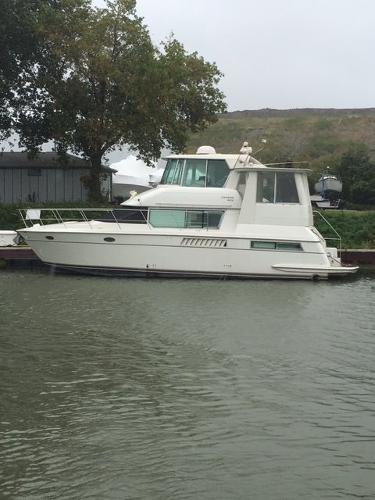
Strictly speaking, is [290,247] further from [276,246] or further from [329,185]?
[329,185]

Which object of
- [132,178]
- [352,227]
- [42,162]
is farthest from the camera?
[132,178]

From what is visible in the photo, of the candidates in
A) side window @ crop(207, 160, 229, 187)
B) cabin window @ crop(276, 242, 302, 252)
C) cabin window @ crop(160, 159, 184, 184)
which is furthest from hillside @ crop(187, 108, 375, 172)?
cabin window @ crop(276, 242, 302, 252)

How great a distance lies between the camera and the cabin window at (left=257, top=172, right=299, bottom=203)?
20812 millimetres

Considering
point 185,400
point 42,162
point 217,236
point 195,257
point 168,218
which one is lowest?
point 185,400

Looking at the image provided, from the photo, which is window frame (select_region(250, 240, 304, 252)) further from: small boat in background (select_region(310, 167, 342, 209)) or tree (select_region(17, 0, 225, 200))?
small boat in background (select_region(310, 167, 342, 209))

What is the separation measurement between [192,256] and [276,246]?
91.8 inches

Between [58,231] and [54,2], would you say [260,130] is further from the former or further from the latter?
[58,231]

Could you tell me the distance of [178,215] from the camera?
2083 centimetres

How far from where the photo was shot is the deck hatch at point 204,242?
67.7 feet

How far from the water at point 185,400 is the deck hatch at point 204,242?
409cm

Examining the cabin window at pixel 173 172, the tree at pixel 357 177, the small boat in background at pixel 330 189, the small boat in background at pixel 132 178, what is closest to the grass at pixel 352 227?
the cabin window at pixel 173 172

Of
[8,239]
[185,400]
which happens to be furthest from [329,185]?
[185,400]

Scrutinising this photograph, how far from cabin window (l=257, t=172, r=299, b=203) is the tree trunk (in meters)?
11.4

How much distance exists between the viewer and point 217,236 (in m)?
20.5
